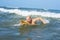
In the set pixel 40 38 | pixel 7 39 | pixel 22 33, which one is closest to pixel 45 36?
pixel 40 38

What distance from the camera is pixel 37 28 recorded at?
11.2m

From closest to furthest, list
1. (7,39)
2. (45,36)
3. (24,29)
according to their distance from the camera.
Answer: (7,39) < (45,36) < (24,29)

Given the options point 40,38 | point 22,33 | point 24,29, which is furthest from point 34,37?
point 24,29

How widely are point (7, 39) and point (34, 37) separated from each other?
3.92 feet

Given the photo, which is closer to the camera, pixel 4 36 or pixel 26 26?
pixel 4 36

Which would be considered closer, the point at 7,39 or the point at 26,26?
the point at 7,39

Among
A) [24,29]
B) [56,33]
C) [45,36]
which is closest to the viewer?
[45,36]

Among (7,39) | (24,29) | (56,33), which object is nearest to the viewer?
(7,39)

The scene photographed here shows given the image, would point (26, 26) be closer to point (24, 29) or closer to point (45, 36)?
point (24, 29)

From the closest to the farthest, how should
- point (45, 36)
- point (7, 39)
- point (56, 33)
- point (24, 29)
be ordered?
point (7, 39) → point (45, 36) → point (56, 33) → point (24, 29)

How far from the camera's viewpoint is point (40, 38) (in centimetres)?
896

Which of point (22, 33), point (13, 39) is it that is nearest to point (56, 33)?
point (22, 33)

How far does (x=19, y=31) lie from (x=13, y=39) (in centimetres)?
159

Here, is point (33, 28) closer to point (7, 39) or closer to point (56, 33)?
point (56, 33)
